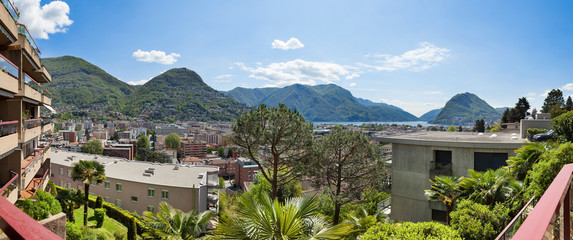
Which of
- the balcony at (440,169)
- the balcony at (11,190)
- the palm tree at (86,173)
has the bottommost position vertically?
the palm tree at (86,173)

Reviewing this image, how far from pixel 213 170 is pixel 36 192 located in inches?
725

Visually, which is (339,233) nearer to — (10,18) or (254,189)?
(10,18)

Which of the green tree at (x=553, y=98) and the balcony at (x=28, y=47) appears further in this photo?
the green tree at (x=553, y=98)

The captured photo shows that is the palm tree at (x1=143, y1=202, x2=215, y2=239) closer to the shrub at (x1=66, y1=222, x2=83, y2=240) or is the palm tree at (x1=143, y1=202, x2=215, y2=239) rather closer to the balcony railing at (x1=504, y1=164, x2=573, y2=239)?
the shrub at (x1=66, y1=222, x2=83, y2=240)

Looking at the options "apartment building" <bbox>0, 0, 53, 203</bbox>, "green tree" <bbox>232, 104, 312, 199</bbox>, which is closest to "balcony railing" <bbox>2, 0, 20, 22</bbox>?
"apartment building" <bbox>0, 0, 53, 203</bbox>

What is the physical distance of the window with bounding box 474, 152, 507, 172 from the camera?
15.0m

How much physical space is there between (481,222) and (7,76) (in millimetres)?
14541

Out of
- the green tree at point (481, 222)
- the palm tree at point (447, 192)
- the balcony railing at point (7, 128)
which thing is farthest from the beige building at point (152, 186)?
the green tree at point (481, 222)

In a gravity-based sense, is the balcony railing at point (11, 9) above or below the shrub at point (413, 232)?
above

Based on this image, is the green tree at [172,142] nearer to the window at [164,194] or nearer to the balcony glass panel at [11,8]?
the window at [164,194]

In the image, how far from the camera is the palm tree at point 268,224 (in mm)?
5738

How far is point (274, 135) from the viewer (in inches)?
697

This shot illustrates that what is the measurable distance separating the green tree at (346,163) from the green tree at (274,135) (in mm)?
1294

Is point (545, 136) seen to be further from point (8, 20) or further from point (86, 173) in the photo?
point (86, 173)
